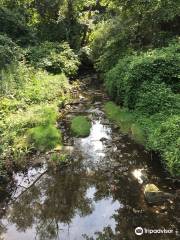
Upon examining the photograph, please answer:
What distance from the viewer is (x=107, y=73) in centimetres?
2278

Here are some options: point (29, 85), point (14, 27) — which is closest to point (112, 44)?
point (29, 85)

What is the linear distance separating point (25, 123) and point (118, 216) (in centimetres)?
680

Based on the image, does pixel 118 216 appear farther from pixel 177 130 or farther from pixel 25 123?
pixel 25 123

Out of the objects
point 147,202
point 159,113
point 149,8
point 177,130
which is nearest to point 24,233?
point 147,202

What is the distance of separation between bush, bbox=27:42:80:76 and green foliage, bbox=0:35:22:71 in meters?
1.12

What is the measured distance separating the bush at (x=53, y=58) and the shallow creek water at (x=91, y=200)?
36.2 ft

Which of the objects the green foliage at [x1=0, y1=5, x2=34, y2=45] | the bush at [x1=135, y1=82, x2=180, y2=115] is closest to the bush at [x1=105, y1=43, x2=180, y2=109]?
the bush at [x1=135, y1=82, x2=180, y2=115]

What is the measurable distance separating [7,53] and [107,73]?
259 inches

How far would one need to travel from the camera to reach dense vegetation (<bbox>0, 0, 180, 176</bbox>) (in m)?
14.7

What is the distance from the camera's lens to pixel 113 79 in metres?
20.5

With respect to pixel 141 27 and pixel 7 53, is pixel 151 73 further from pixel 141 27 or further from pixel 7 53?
pixel 7 53

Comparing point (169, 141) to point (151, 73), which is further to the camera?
point (151, 73)

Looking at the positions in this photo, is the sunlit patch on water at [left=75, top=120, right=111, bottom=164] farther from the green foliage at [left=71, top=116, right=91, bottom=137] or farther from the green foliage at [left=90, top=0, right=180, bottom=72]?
the green foliage at [left=90, top=0, right=180, bottom=72]

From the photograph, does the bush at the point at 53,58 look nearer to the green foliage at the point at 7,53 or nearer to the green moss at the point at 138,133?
the green foliage at the point at 7,53
